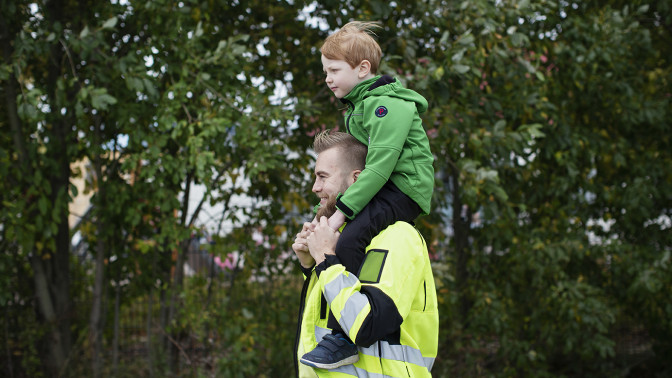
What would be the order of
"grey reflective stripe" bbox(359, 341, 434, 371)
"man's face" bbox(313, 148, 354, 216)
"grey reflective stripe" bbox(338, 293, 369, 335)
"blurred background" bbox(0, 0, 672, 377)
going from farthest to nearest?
"blurred background" bbox(0, 0, 672, 377) < "man's face" bbox(313, 148, 354, 216) < "grey reflective stripe" bbox(359, 341, 434, 371) < "grey reflective stripe" bbox(338, 293, 369, 335)

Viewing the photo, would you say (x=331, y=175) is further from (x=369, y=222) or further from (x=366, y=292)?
(x=366, y=292)

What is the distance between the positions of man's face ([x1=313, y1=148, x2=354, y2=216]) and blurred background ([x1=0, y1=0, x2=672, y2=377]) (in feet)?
6.95

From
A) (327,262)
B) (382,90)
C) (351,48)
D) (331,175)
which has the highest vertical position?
(351,48)

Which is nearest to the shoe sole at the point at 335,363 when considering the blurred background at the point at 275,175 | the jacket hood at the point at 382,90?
the jacket hood at the point at 382,90

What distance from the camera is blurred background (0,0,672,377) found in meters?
4.38

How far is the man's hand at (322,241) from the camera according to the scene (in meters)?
1.88

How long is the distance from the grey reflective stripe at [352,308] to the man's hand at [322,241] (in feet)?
0.65

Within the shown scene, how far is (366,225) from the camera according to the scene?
187 centimetres

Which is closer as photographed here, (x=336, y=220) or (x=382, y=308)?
(x=382, y=308)

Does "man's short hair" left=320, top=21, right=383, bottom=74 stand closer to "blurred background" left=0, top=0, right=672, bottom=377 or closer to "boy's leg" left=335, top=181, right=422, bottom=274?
"boy's leg" left=335, top=181, right=422, bottom=274

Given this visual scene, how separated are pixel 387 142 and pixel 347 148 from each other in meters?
0.15

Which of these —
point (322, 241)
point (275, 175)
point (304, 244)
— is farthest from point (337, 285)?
point (275, 175)

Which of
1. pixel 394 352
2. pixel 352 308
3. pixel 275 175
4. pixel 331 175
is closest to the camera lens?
pixel 352 308

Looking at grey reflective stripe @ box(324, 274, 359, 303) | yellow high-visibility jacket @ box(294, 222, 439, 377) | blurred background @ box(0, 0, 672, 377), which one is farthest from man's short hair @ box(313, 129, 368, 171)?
blurred background @ box(0, 0, 672, 377)
